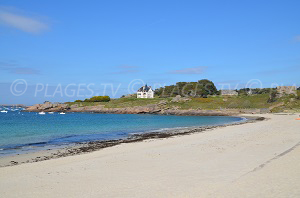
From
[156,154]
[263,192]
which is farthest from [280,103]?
[263,192]

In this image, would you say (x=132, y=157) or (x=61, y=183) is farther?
(x=132, y=157)

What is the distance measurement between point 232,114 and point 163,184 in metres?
69.5

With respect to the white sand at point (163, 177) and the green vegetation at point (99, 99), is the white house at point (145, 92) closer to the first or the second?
the green vegetation at point (99, 99)

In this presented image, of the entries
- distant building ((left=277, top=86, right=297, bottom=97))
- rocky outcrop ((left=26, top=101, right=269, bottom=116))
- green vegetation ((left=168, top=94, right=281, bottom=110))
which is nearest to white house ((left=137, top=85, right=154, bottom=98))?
rocky outcrop ((left=26, top=101, right=269, bottom=116))

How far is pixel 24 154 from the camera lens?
669 inches

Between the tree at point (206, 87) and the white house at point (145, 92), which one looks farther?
the tree at point (206, 87)

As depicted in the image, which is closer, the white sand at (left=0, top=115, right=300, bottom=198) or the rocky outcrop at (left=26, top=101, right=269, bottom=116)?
the white sand at (left=0, top=115, right=300, bottom=198)

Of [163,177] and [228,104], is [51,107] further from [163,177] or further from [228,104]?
[163,177]

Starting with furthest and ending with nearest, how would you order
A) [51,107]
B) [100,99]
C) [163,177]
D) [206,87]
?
[206,87] → [100,99] → [51,107] → [163,177]

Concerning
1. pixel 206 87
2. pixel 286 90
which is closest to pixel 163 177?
pixel 286 90

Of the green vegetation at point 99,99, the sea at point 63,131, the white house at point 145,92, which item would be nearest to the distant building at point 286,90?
the white house at point 145,92

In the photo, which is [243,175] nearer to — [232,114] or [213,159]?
[213,159]

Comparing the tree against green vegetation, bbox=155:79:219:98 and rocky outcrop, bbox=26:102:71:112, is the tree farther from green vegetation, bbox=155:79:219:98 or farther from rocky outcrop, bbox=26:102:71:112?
rocky outcrop, bbox=26:102:71:112

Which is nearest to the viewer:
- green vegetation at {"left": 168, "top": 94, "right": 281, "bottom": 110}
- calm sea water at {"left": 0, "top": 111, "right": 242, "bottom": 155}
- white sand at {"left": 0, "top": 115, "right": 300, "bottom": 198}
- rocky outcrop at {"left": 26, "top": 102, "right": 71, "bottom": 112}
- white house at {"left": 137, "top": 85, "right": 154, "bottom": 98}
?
white sand at {"left": 0, "top": 115, "right": 300, "bottom": 198}
